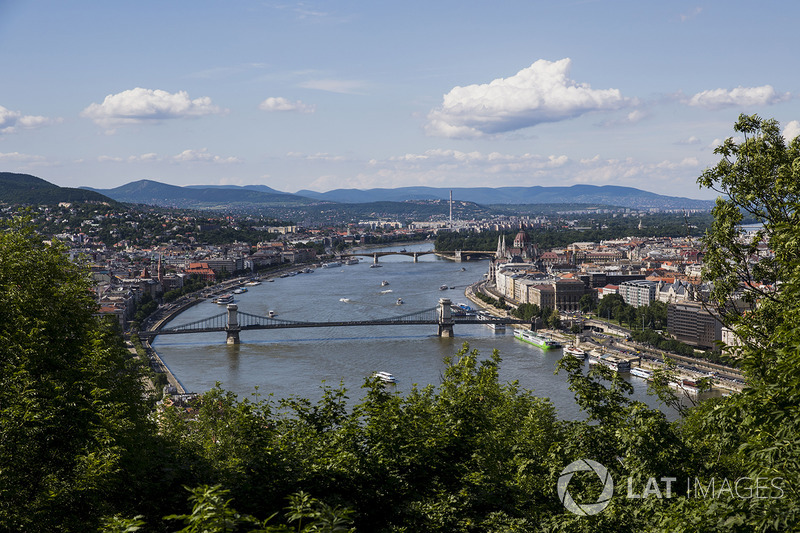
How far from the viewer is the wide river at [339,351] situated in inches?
567

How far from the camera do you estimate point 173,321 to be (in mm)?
25125

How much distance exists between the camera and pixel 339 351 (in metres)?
18.0

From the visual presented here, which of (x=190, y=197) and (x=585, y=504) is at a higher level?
(x=190, y=197)

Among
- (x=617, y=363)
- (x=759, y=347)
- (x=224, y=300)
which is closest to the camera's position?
(x=759, y=347)

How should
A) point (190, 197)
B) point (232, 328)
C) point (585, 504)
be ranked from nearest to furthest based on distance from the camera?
1. point (585, 504)
2. point (232, 328)
3. point (190, 197)

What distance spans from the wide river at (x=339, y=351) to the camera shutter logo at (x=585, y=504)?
3.72m

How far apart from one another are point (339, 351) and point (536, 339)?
19.5 feet

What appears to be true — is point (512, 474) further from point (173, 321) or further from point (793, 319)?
point (173, 321)

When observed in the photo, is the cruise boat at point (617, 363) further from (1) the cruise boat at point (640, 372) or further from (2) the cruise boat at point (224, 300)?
(2) the cruise boat at point (224, 300)

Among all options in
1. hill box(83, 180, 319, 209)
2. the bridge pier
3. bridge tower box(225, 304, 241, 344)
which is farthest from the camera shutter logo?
hill box(83, 180, 319, 209)

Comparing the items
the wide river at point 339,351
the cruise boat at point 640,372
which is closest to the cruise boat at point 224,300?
the wide river at point 339,351

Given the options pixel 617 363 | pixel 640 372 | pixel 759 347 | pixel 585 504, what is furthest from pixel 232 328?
pixel 759 347

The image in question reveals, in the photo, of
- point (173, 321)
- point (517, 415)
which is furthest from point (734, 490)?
point (173, 321)

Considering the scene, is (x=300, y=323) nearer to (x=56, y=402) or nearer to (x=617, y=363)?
(x=617, y=363)
